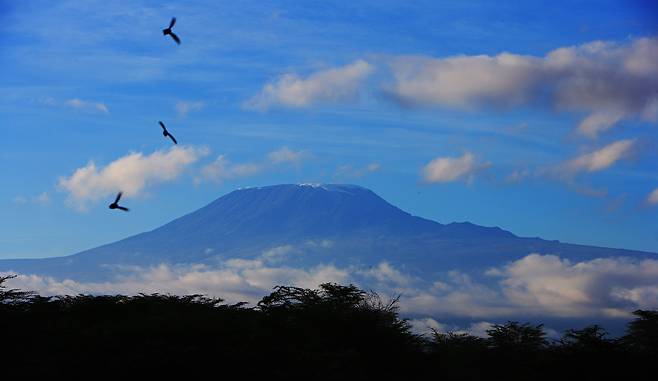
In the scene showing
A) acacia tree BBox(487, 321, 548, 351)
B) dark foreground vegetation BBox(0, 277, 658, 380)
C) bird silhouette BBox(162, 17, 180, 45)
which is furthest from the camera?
acacia tree BBox(487, 321, 548, 351)

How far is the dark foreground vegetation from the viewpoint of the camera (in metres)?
36.5

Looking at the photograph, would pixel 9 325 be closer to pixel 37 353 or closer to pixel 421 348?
pixel 37 353

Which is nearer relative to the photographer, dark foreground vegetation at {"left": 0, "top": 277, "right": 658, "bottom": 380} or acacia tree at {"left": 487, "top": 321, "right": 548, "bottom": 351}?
dark foreground vegetation at {"left": 0, "top": 277, "right": 658, "bottom": 380}

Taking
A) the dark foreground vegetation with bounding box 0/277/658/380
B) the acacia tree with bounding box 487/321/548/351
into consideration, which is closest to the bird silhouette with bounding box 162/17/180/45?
the dark foreground vegetation with bounding box 0/277/658/380

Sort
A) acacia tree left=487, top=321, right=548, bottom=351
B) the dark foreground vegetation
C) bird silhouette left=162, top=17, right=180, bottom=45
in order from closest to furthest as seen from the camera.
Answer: bird silhouette left=162, top=17, right=180, bottom=45
the dark foreground vegetation
acacia tree left=487, top=321, right=548, bottom=351

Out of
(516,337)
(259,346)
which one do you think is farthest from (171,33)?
(516,337)

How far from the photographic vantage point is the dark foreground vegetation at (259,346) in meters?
36.5

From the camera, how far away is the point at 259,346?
1500 inches

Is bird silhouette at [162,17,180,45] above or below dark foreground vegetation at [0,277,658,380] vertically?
above

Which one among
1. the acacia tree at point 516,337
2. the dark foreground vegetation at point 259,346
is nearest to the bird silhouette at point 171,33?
the dark foreground vegetation at point 259,346

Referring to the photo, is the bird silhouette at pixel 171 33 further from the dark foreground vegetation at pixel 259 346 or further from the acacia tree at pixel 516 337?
the acacia tree at pixel 516 337

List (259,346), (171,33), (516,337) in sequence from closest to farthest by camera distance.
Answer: (171,33) → (259,346) → (516,337)

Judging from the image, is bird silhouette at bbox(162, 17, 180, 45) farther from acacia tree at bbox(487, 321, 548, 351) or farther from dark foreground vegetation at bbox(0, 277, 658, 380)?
acacia tree at bbox(487, 321, 548, 351)

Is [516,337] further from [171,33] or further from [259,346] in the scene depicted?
[171,33]
